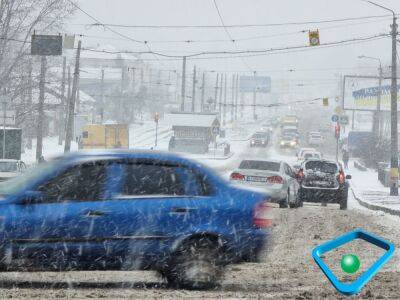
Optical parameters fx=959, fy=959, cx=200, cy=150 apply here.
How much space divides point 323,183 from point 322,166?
1.73 ft

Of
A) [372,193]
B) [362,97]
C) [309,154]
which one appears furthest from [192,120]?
[372,193]

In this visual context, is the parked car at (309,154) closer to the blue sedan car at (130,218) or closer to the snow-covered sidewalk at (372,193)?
the snow-covered sidewalk at (372,193)

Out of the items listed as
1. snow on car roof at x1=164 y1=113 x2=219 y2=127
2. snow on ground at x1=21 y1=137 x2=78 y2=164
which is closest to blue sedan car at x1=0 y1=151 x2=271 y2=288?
snow on ground at x1=21 y1=137 x2=78 y2=164

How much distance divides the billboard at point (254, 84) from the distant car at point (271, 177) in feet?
496

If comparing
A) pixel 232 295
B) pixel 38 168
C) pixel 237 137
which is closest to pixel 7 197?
pixel 38 168

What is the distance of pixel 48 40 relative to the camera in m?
46.6

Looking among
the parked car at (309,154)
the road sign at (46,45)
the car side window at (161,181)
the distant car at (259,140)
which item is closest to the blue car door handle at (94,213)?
the car side window at (161,181)

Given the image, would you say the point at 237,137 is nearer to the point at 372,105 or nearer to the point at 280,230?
the point at 372,105

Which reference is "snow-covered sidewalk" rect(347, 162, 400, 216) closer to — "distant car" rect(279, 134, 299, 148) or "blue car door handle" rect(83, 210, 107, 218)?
→ "distant car" rect(279, 134, 299, 148)

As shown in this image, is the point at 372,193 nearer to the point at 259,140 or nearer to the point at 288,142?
the point at 288,142

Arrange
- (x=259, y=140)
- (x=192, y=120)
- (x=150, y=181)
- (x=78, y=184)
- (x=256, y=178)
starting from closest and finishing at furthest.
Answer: (x=78, y=184) < (x=150, y=181) < (x=256, y=178) < (x=192, y=120) < (x=259, y=140)

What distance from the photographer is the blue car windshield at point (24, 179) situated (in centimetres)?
1035

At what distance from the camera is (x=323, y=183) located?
29172 millimetres

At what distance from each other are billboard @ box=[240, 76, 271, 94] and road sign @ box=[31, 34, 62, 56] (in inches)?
5185
